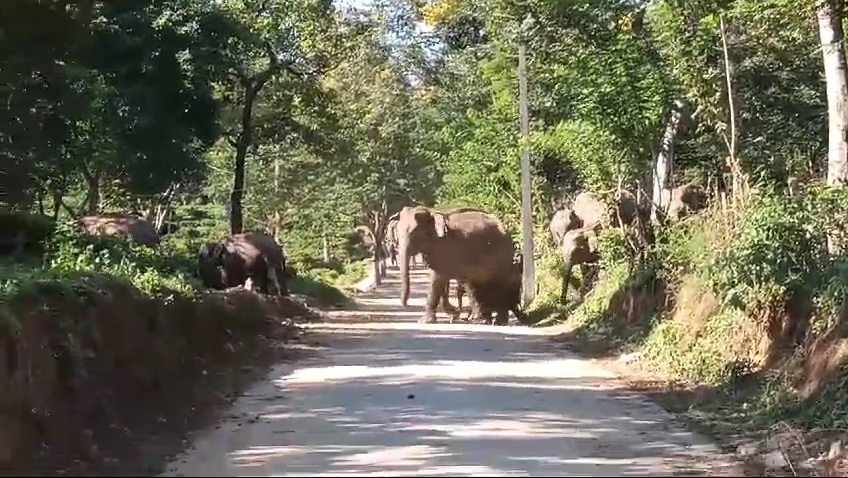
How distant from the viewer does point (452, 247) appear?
2573 centimetres

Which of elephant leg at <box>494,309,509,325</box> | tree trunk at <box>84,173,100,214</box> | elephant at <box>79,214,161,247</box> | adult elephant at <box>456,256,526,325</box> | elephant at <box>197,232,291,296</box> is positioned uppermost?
tree trunk at <box>84,173,100,214</box>

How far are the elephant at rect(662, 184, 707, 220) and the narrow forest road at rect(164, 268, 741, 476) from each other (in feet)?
16.1

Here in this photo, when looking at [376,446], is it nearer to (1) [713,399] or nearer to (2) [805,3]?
(1) [713,399]

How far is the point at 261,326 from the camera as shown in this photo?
1967 centimetres

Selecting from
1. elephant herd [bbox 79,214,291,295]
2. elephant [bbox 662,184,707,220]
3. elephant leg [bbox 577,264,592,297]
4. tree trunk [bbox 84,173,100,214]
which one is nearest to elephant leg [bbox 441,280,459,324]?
elephant leg [bbox 577,264,592,297]

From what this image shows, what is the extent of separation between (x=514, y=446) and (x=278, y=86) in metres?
19.2

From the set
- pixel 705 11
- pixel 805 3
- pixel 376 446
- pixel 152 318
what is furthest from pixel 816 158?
pixel 376 446

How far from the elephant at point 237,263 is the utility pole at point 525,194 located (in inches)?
223

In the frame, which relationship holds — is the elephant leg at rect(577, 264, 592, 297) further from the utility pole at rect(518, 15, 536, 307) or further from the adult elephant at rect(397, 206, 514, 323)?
the utility pole at rect(518, 15, 536, 307)

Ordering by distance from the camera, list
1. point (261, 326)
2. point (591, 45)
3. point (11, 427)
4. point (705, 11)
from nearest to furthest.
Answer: point (11, 427), point (705, 11), point (261, 326), point (591, 45)

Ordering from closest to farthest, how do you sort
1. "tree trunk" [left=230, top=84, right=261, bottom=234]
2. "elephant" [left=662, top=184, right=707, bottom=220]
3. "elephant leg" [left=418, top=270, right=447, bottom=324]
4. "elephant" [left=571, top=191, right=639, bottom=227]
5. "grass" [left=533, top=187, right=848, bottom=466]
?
"grass" [left=533, top=187, right=848, bottom=466]
"elephant" [left=662, top=184, right=707, bottom=220]
"elephant" [left=571, top=191, right=639, bottom=227]
"elephant leg" [left=418, top=270, right=447, bottom=324]
"tree trunk" [left=230, top=84, right=261, bottom=234]

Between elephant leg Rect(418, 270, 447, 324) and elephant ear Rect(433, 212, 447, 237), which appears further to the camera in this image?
elephant ear Rect(433, 212, 447, 237)

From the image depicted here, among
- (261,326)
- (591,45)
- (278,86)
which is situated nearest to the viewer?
(261,326)

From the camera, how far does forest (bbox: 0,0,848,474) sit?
37.6 ft
